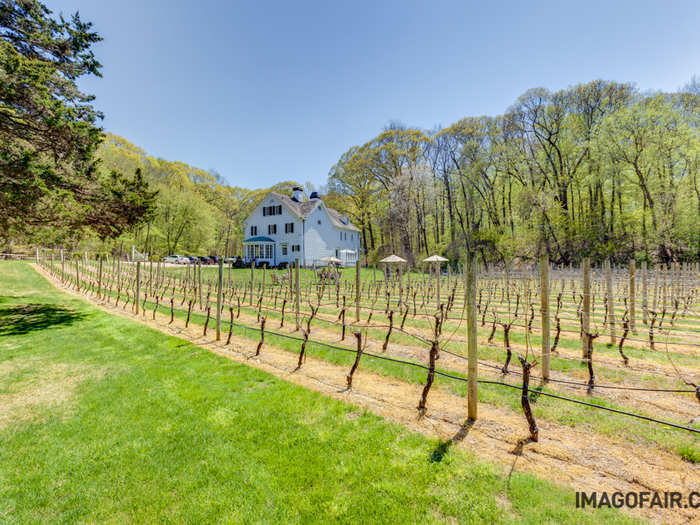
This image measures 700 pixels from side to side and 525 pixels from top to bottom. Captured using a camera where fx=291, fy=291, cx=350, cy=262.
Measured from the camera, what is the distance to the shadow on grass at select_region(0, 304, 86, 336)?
8805 millimetres

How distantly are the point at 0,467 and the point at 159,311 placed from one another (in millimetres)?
9405

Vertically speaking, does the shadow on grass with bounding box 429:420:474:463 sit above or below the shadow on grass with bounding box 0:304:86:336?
below

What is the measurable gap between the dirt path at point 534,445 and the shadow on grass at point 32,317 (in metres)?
9.24

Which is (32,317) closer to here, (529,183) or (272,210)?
(272,210)

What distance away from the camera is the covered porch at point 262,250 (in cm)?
Result: 3151

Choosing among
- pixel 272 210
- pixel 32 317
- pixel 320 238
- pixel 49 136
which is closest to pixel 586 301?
pixel 49 136

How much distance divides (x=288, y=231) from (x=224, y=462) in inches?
1142

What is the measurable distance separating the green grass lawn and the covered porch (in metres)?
26.3

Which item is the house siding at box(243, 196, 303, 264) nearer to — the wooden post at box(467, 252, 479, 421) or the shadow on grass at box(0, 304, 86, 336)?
the shadow on grass at box(0, 304, 86, 336)

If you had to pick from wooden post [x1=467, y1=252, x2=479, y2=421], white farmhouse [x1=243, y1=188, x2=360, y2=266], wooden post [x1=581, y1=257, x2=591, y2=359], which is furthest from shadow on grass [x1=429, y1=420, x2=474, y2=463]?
white farmhouse [x1=243, y1=188, x2=360, y2=266]

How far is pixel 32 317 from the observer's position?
397 inches

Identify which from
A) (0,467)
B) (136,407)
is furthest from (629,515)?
(0,467)

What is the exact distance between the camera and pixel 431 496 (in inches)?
102

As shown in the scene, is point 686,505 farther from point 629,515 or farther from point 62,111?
point 62,111
